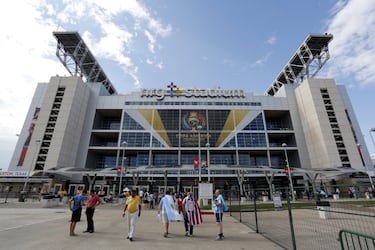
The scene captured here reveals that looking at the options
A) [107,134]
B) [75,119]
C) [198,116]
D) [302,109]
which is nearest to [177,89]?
[198,116]

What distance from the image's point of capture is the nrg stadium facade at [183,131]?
41906 mm

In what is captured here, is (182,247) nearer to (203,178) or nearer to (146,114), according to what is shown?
(203,178)

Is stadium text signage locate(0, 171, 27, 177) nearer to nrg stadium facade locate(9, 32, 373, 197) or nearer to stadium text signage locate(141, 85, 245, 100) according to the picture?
nrg stadium facade locate(9, 32, 373, 197)

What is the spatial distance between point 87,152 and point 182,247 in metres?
46.5

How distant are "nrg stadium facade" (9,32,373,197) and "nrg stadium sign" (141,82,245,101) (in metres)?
0.27

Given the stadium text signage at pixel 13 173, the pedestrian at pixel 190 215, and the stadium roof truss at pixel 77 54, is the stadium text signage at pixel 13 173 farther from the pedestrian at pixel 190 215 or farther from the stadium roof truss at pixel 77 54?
the pedestrian at pixel 190 215

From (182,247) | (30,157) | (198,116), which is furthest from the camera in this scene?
(198,116)

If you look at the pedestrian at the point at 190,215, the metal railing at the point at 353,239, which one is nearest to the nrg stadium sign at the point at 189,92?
the pedestrian at the point at 190,215

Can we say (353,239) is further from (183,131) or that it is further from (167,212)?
(183,131)

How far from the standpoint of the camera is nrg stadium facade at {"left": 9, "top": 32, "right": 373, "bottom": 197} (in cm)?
4191

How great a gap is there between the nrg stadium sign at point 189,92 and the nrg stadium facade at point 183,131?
27 cm

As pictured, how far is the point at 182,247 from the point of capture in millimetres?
5734

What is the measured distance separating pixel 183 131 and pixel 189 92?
38.1ft

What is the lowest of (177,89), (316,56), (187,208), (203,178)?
(187,208)
